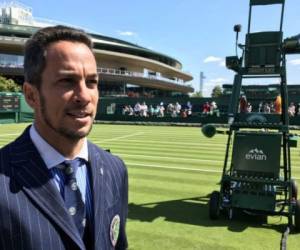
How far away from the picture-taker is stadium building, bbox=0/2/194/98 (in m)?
71.9

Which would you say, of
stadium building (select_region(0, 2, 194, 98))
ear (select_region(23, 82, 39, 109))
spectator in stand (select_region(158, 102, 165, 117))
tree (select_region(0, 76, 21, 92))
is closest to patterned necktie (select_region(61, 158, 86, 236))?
ear (select_region(23, 82, 39, 109))

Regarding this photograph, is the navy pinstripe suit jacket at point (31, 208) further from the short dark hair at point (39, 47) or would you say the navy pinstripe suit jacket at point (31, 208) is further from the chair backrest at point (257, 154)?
Answer: the chair backrest at point (257, 154)

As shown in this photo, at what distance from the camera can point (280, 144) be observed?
6254 mm

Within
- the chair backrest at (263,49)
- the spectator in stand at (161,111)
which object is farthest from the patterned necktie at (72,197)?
the spectator in stand at (161,111)

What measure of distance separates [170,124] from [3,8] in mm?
69072

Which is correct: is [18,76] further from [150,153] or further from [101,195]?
[101,195]

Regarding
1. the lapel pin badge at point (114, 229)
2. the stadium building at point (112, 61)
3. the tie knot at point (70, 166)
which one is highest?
the stadium building at point (112, 61)

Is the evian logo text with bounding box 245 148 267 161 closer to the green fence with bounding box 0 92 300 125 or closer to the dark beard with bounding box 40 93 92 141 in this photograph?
the dark beard with bounding box 40 93 92 141

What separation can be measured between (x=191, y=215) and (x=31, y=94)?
5288 millimetres

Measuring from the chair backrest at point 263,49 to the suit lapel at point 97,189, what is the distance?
501cm

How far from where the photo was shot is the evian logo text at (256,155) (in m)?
6.33

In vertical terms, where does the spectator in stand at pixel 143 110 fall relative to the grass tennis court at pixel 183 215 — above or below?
above

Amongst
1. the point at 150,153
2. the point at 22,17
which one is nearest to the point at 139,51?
the point at 22,17

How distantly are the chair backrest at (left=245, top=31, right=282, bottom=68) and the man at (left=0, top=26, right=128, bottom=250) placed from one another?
4.98 meters
